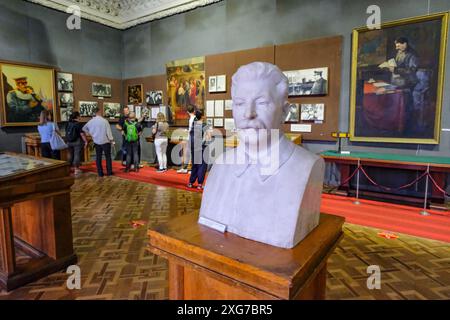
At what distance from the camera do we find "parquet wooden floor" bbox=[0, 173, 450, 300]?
2.58 m

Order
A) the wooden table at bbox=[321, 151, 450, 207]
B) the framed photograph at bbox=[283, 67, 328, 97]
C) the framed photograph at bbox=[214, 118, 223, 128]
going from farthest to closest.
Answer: the framed photograph at bbox=[214, 118, 223, 128] → the framed photograph at bbox=[283, 67, 328, 97] → the wooden table at bbox=[321, 151, 450, 207]

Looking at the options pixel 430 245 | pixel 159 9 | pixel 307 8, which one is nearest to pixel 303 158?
pixel 430 245

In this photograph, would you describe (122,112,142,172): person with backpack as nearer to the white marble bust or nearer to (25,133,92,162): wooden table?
(25,133,92,162): wooden table

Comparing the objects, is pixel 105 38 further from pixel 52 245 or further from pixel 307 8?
pixel 52 245

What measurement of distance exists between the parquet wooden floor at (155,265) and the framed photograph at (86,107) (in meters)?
6.57

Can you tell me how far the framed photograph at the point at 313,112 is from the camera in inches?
272

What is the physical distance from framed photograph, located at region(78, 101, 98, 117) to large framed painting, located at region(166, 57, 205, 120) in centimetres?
301

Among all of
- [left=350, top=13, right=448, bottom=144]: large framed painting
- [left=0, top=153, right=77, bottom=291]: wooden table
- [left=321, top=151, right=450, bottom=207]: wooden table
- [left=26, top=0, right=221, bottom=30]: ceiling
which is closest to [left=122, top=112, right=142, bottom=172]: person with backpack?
[left=26, top=0, right=221, bottom=30]: ceiling

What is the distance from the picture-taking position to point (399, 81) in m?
5.89

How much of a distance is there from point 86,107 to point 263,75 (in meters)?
10.5

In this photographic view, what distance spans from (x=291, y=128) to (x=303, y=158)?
605cm

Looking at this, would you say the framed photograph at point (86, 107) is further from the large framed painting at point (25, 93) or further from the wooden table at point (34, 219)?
the wooden table at point (34, 219)

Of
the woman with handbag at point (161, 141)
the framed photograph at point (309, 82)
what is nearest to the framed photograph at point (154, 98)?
the woman with handbag at point (161, 141)

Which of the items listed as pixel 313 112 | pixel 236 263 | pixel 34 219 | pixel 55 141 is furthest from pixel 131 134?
pixel 236 263
